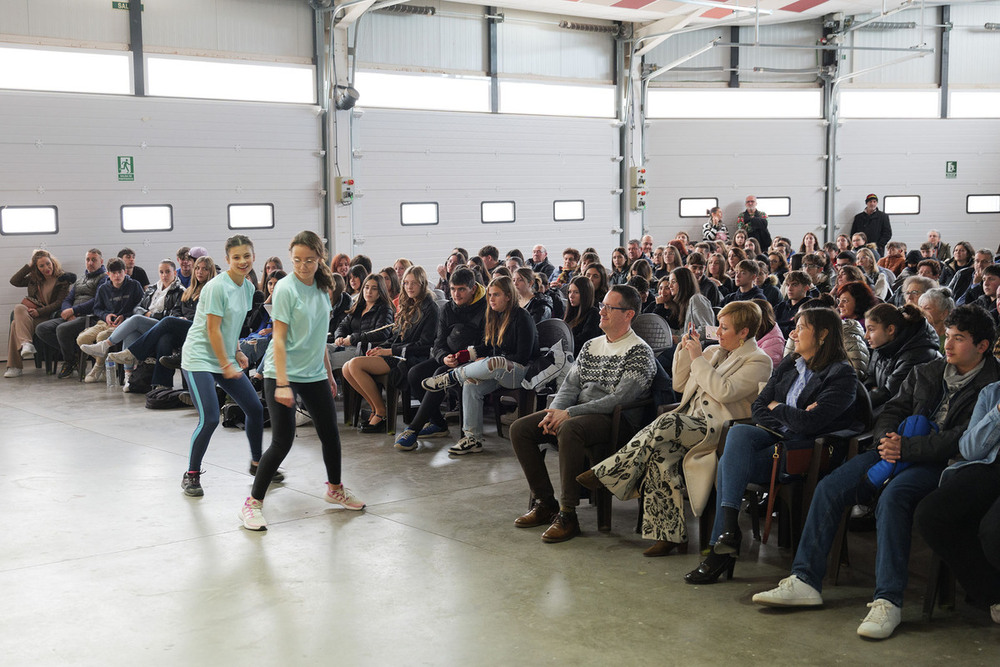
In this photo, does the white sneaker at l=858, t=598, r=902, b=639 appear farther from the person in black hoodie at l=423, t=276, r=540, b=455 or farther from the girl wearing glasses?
the person in black hoodie at l=423, t=276, r=540, b=455

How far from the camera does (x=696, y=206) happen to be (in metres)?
17.3

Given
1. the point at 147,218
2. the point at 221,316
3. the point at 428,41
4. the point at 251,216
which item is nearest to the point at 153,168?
the point at 147,218

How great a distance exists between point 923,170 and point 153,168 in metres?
13.1

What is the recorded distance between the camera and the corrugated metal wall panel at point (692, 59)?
1680 cm

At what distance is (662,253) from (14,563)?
8243mm

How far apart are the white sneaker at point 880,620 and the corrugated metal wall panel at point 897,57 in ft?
50.4

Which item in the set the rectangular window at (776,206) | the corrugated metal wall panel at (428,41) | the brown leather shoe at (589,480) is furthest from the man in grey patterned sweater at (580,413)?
the rectangular window at (776,206)

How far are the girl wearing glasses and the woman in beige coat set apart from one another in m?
1.45

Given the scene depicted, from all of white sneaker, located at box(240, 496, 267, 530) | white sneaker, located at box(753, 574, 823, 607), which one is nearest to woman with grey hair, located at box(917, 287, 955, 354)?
white sneaker, located at box(753, 574, 823, 607)

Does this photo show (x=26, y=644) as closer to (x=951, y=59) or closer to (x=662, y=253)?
(x=662, y=253)

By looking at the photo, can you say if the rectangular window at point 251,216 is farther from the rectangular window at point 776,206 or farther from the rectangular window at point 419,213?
the rectangular window at point 776,206

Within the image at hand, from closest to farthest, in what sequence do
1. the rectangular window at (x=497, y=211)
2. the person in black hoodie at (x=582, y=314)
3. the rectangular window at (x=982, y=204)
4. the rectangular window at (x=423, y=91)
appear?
the person in black hoodie at (x=582, y=314) → the rectangular window at (x=423, y=91) → the rectangular window at (x=497, y=211) → the rectangular window at (x=982, y=204)

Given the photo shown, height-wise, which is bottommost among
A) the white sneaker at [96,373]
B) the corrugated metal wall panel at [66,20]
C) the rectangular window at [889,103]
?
the white sneaker at [96,373]

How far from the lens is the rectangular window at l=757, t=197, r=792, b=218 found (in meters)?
17.5
